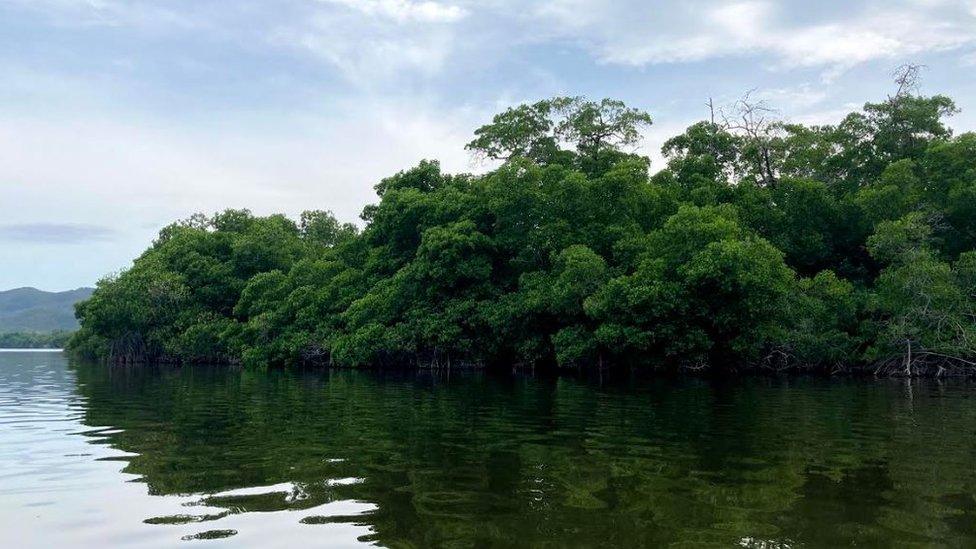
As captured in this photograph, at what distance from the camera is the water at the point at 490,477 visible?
6430mm

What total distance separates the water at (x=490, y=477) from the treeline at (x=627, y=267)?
18802 millimetres

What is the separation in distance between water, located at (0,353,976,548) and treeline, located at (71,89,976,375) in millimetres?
18802

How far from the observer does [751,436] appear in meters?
12.9

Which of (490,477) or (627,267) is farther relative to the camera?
(627,267)

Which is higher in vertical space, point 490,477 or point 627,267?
point 627,267

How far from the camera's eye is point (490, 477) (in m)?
9.00

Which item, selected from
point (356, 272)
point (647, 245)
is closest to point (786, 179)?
point (647, 245)

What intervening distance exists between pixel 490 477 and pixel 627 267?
3287 centimetres

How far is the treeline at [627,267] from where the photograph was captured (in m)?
36.2

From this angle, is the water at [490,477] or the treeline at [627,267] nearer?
the water at [490,477]

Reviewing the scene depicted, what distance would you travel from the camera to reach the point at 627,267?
40688mm

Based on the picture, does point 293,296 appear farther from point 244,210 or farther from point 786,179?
point 786,179

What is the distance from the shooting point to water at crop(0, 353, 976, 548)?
6430 mm

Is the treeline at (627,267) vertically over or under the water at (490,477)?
over
